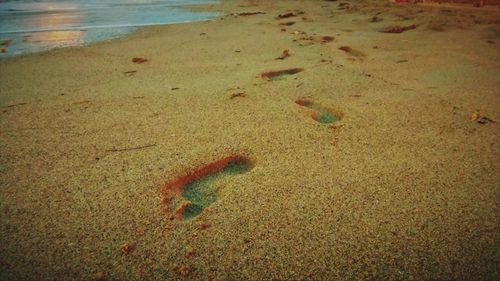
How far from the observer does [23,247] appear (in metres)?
0.97

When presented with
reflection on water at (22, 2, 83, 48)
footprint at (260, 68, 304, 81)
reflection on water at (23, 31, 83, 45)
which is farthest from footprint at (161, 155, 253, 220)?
reflection on water at (23, 31, 83, 45)

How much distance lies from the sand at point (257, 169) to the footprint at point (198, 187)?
0.02m

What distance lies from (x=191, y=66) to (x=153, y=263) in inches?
78.0

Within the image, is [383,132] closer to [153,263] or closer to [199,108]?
[199,108]

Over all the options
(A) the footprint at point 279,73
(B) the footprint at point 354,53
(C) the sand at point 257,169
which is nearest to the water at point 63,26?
(C) the sand at point 257,169

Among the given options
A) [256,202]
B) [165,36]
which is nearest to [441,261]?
[256,202]

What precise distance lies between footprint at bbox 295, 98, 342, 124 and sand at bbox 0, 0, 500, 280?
18 millimetres

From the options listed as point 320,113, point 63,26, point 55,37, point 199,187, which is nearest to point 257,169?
point 199,187

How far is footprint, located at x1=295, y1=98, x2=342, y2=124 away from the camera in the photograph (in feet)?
5.65

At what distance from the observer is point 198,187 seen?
1238mm

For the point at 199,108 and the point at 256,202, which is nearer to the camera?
the point at 256,202

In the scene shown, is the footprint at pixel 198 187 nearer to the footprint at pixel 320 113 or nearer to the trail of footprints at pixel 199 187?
the trail of footprints at pixel 199 187

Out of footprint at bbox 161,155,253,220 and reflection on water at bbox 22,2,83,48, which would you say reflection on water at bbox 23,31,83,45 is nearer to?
reflection on water at bbox 22,2,83,48

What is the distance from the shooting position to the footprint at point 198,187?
1.10 metres
